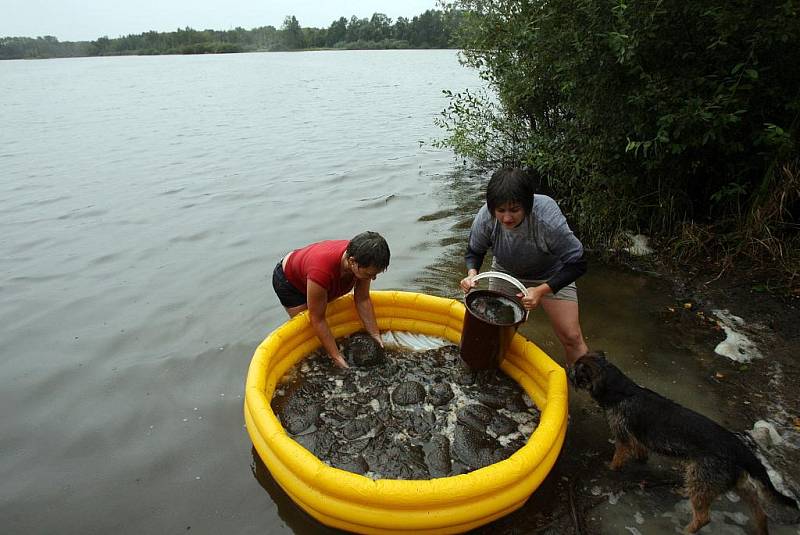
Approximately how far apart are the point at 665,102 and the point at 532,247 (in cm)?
228


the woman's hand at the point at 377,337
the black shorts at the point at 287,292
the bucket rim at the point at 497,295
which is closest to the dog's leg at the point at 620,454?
the bucket rim at the point at 497,295

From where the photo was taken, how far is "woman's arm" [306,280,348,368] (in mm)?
3605

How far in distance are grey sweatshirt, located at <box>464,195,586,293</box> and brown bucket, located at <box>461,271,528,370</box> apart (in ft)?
0.72

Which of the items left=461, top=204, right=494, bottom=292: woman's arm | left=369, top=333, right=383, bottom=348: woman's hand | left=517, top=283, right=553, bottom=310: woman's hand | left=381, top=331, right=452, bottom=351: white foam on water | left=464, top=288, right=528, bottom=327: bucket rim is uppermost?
left=461, top=204, right=494, bottom=292: woman's arm

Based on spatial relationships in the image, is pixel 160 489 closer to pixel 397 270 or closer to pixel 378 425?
pixel 378 425

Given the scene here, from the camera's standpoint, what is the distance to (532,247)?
136 inches

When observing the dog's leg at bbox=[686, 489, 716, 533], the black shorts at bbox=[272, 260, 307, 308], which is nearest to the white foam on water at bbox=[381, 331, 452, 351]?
the black shorts at bbox=[272, 260, 307, 308]

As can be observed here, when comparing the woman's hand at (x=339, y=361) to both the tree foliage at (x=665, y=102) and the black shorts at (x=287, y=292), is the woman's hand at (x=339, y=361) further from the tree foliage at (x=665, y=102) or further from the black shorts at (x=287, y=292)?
the tree foliage at (x=665, y=102)

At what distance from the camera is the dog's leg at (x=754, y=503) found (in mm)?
2518

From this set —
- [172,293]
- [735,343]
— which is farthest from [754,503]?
[172,293]

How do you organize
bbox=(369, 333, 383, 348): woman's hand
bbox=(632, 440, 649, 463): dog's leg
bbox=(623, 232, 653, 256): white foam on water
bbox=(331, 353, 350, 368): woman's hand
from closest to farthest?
bbox=(632, 440, 649, 463): dog's leg → bbox=(331, 353, 350, 368): woman's hand → bbox=(369, 333, 383, 348): woman's hand → bbox=(623, 232, 653, 256): white foam on water

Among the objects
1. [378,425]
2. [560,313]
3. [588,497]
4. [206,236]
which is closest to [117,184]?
[206,236]

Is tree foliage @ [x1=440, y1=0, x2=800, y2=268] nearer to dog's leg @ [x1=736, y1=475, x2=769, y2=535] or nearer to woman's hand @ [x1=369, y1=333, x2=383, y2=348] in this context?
woman's hand @ [x1=369, y1=333, x2=383, y2=348]

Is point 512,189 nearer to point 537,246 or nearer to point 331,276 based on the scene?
point 537,246
